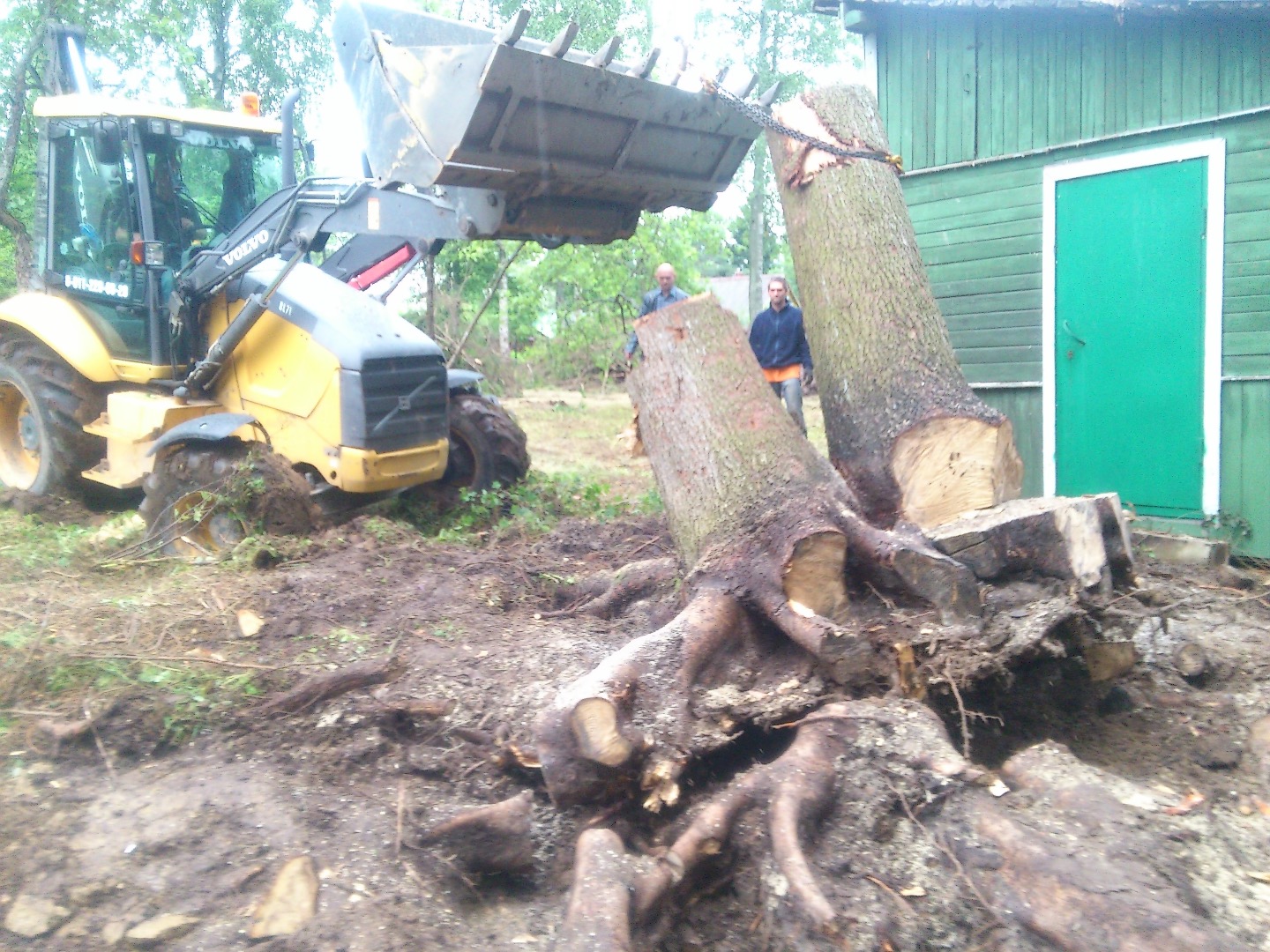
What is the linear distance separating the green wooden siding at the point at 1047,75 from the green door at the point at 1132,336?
388 millimetres

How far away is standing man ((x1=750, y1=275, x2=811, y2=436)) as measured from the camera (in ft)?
25.5

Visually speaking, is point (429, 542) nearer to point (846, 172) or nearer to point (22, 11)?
Answer: point (846, 172)

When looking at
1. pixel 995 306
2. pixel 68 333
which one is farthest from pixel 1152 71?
pixel 68 333

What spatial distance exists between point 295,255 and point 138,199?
121 cm

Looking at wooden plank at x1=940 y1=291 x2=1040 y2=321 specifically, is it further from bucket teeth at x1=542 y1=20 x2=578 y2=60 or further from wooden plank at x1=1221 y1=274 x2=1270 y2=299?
bucket teeth at x1=542 y1=20 x2=578 y2=60

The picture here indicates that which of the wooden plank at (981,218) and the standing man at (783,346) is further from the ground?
the wooden plank at (981,218)

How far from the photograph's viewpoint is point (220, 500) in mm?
5957

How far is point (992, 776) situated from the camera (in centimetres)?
308

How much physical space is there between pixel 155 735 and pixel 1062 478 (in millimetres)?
5861

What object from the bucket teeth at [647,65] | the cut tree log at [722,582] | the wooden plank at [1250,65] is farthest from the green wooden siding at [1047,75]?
the cut tree log at [722,582]

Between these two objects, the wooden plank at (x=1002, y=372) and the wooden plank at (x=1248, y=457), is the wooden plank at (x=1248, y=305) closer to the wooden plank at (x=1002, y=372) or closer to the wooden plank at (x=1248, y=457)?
the wooden plank at (x=1248, y=457)

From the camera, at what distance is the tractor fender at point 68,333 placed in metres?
7.11

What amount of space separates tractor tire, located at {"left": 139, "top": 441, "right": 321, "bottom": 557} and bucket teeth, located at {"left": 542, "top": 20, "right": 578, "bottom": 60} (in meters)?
Result: 3.08

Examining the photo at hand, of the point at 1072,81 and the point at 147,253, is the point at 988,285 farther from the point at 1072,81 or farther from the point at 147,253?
the point at 147,253
